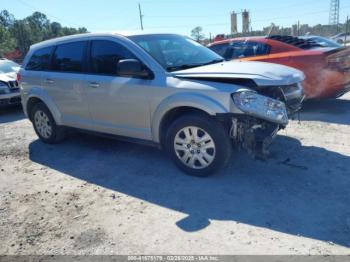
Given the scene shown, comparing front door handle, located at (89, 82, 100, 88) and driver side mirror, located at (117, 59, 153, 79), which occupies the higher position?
driver side mirror, located at (117, 59, 153, 79)

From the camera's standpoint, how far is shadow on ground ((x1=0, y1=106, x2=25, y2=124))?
908 cm

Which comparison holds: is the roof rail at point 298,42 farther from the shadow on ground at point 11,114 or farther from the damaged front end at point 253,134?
the shadow on ground at point 11,114

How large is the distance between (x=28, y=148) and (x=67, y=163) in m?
1.39

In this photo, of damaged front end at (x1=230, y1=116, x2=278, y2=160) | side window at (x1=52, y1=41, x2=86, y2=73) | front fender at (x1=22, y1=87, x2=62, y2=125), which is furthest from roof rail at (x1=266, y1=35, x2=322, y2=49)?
front fender at (x1=22, y1=87, x2=62, y2=125)

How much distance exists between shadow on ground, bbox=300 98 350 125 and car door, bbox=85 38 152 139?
3.62 meters

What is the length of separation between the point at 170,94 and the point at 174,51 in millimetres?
915

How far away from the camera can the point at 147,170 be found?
191 inches

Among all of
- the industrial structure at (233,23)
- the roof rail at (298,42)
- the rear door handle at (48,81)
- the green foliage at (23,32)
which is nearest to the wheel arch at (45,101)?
the rear door handle at (48,81)

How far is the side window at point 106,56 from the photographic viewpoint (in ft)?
15.9

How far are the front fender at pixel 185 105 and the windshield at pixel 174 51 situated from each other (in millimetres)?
484

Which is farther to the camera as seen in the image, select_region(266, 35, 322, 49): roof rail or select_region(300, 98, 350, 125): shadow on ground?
select_region(266, 35, 322, 49): roof rail

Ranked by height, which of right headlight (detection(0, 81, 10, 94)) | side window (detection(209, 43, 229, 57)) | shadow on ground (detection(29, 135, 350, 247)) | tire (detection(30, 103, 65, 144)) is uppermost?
side window (detection(209, 43, 229, 57))

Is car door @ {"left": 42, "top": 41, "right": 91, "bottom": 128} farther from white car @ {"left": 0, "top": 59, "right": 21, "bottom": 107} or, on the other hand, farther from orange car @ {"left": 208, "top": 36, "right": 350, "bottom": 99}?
white car @ {"left": 0, "top": 59, "right": 21, "bottom": 107}

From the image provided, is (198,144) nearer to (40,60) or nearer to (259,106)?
(259,106)
